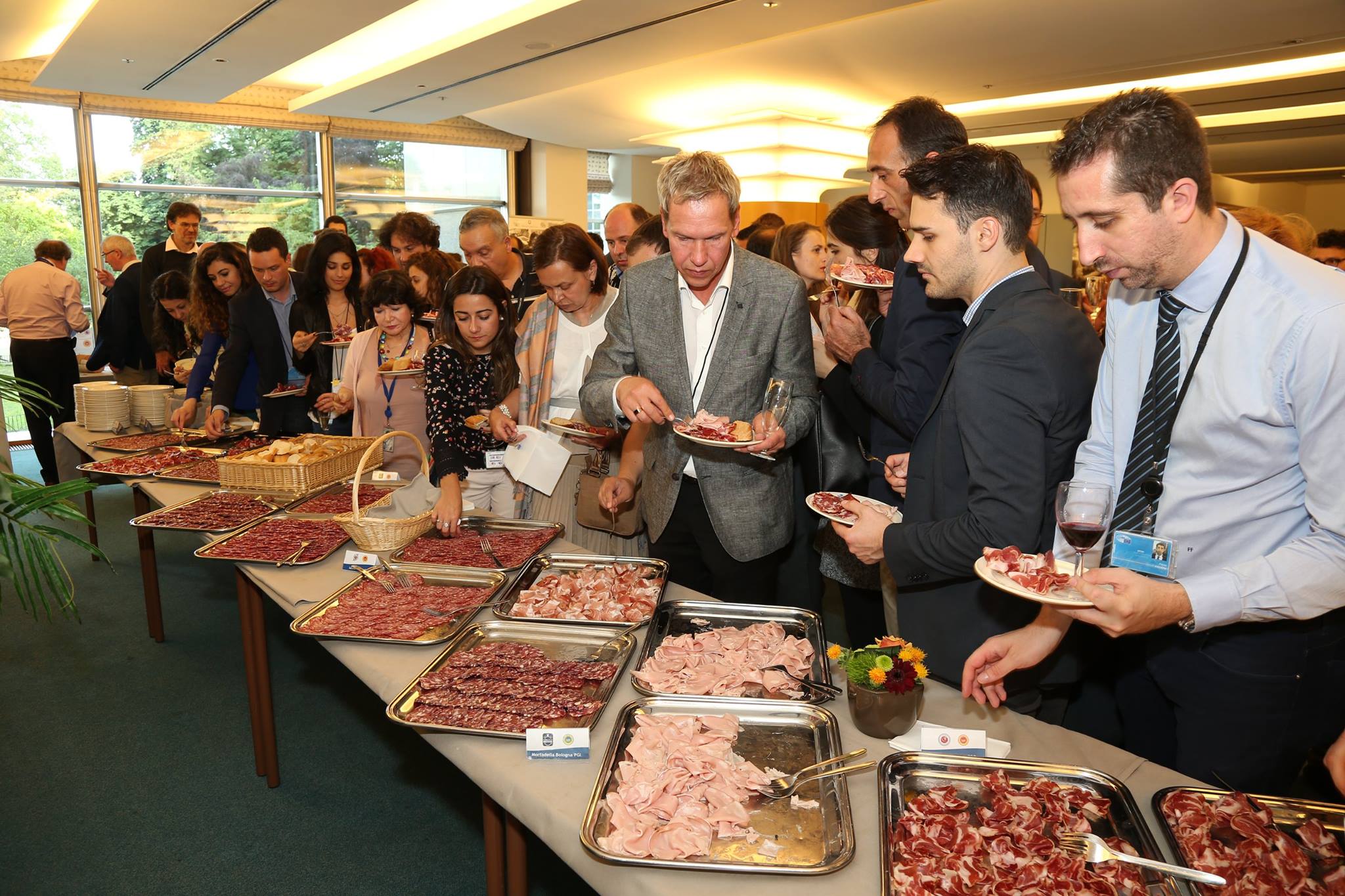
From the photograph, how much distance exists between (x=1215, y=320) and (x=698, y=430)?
109cm

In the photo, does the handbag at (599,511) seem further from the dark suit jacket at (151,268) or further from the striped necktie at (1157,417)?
the dark suit jacket at (151,268)

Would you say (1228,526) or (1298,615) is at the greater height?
(1228,526)

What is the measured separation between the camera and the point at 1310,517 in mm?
1294

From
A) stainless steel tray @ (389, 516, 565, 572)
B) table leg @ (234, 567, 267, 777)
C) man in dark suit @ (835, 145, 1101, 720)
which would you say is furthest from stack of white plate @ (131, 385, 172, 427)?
man in dark suit @ (835, 145, 1101, 720)

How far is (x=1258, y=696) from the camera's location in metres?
1.38

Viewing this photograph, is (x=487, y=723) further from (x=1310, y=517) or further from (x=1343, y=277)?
(x=1343, y=277)

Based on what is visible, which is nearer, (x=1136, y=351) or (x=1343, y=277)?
(x=1343, y=277)

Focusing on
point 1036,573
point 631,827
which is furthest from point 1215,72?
point 631,827

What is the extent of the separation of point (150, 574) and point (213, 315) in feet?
4.70

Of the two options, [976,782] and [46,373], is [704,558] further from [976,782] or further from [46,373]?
[46,373]

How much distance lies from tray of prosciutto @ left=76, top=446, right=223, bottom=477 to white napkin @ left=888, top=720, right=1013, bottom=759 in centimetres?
318

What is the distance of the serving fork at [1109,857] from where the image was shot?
1068mm

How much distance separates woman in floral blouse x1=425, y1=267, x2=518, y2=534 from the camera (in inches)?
122

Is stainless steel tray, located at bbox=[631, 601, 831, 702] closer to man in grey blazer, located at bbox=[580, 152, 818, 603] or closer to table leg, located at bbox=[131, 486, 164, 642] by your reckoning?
man in grey blazer, located at bbox=[580, 152, 818, 603]
